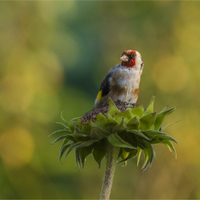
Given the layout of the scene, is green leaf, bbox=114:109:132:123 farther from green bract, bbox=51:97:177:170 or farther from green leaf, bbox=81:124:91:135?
green leaf, bbox=81:124:91:135

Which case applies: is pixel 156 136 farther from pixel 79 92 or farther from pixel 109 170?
pixel 79 92

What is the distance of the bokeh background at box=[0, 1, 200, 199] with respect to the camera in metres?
7.10

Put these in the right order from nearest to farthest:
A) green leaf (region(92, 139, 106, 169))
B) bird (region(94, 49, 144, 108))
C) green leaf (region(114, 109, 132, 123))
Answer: green leaf (region(114, 109, 132, 123)), green leaf (region(92, 139, 106, 169)), bird (region(94, 49, 144, 108))

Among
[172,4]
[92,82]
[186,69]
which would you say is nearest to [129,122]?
[186,69]

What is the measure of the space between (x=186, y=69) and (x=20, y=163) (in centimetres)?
401

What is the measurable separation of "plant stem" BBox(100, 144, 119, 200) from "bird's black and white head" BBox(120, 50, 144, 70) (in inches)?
48.1

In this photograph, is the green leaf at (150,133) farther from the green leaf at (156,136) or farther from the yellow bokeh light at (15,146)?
the yellow bokeh light at (15,146)

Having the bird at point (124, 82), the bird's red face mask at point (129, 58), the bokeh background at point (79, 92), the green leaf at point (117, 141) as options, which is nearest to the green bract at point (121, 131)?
the green leaf at point (117, 141)

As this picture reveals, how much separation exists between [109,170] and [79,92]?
6.20 metres

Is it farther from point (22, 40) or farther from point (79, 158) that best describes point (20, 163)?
point (79, 158)

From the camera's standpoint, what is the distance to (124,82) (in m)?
3.18

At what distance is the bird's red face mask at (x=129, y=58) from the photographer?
10.5 ft

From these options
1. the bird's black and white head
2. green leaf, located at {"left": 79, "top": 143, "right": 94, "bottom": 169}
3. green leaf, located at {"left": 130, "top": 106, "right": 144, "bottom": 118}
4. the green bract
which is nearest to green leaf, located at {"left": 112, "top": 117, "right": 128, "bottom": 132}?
the green bract

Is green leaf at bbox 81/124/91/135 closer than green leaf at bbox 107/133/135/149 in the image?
No
